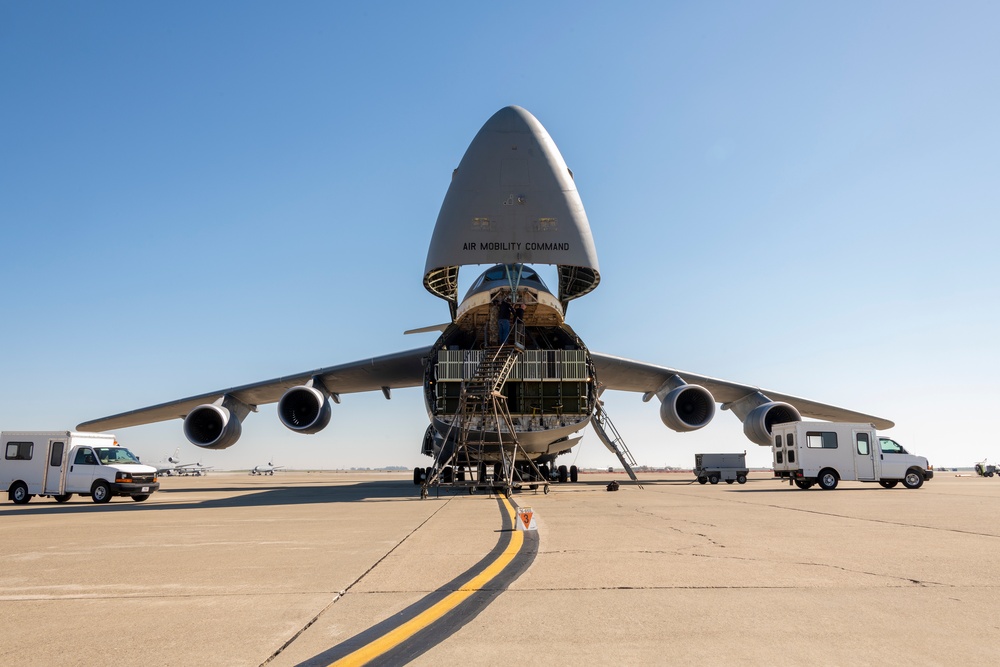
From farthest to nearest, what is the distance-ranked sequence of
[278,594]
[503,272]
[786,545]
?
1. [503,272]
2. [786,545]
3. [278,594]

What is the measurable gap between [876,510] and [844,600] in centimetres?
834

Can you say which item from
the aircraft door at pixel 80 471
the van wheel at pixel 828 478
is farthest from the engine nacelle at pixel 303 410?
the van wheel at pixel 828 478

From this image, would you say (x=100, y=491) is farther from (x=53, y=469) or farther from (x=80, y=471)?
(x=53, y=469)

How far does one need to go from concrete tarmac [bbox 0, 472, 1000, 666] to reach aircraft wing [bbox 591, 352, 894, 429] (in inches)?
544

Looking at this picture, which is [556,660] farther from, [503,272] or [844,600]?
[503,272]

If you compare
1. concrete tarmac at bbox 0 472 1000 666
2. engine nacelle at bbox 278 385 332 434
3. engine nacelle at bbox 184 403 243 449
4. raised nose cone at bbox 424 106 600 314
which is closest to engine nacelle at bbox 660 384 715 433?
raised nose cone at bbox 424 106 600 314

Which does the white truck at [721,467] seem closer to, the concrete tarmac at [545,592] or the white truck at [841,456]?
the white truck at [841,456]

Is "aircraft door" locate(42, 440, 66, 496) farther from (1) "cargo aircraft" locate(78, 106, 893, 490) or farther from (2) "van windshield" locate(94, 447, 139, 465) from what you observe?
(1) "cargo aircraft" locate(78, 106, 893, 490)

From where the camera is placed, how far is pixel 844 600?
4.44m

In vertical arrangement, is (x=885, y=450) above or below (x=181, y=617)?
above

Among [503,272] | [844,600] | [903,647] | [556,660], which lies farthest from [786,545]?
[503,272]

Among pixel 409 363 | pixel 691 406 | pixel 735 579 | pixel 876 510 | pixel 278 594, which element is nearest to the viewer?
pixel 278 594

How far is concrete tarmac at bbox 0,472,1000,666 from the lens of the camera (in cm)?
344

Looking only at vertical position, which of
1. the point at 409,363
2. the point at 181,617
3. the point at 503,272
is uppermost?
the point at 503,272
